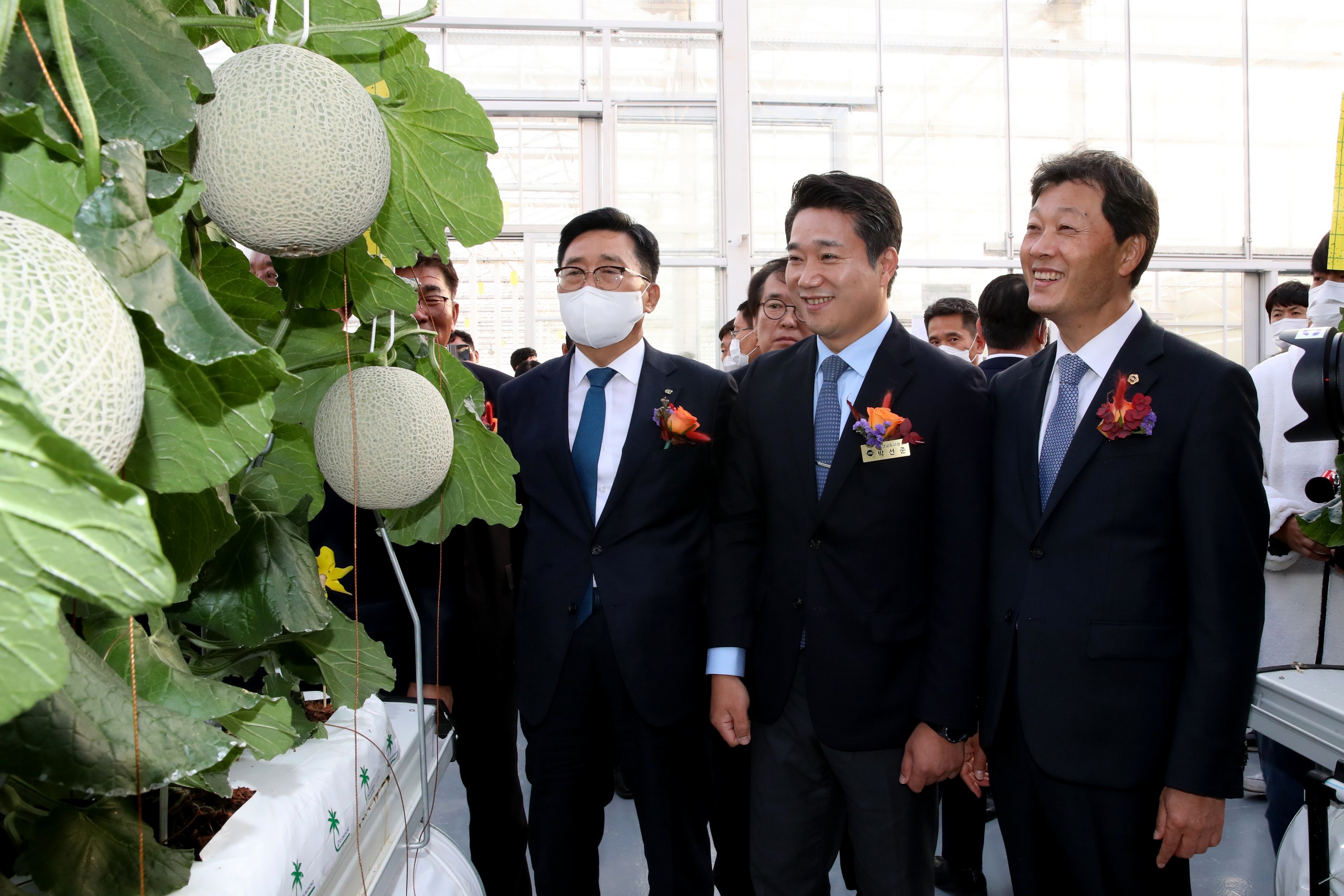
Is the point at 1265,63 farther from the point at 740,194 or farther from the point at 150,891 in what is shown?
the point at 150,891

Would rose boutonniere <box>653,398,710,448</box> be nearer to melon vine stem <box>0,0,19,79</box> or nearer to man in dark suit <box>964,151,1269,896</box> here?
man in dark suit <box>964,151,1269,896</box>

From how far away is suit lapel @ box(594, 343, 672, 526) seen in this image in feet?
6.43

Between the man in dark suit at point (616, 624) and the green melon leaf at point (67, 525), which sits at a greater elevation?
the green melon leaf at point (67, 525)

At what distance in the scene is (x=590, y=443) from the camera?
2068 mm

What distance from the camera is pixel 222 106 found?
53 cm

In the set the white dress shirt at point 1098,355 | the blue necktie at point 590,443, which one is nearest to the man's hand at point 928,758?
the white dress shirt at point 1098,355

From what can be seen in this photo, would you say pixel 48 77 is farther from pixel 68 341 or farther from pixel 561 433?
pixel 561 433

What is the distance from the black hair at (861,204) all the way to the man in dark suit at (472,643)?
1009mm

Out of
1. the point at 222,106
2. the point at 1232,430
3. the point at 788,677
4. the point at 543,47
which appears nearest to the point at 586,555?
the point at 788,677

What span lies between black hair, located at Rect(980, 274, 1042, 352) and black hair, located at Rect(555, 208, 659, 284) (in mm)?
1250

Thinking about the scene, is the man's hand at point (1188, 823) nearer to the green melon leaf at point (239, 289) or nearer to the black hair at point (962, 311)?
the green melon leaf at point (239, 289)

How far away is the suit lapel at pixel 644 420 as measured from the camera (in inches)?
77.2

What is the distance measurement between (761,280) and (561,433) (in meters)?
1.59

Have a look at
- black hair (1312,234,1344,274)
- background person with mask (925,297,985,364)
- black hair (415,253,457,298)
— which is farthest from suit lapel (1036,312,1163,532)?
background person with mask (925,297,985,364)
